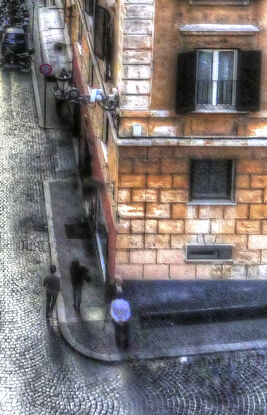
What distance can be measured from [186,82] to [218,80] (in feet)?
3.95

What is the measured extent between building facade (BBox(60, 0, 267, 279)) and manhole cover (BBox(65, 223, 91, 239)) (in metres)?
2.74

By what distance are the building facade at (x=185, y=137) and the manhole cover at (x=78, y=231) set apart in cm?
274

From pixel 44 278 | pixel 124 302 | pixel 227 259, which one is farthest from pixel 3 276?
pixel 227 259

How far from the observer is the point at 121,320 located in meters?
26.8

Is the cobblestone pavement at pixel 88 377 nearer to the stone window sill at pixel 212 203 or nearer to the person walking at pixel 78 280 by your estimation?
the person walking at pixel 78 280


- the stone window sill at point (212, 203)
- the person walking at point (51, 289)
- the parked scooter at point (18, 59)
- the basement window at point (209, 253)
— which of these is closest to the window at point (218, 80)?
the stone window sill at point (212, 203)

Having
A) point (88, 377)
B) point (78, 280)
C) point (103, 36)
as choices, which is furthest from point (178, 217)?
point (103, 36)

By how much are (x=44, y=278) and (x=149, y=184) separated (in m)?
4.88

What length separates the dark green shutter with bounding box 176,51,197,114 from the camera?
2708cm

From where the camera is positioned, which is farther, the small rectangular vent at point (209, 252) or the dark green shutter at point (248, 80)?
the small rectangular vent at point (209, 252)

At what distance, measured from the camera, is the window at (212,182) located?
29.1 meters

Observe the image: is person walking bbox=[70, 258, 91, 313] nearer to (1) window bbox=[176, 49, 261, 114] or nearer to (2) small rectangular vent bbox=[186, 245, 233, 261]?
(2) small rectangular vent bbox=[186, 245, 233, 261]

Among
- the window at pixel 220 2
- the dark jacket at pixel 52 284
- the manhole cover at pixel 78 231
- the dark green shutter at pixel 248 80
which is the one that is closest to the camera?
the window at pixel 220 2

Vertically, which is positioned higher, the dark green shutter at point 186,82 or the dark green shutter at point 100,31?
the dark green shutter at point 100,31
